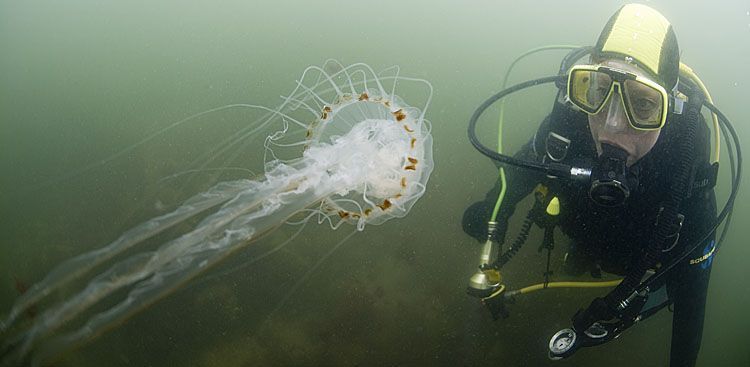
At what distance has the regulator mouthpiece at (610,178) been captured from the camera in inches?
77.3

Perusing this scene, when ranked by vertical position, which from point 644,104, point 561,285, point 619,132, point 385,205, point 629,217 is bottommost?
point 561,285

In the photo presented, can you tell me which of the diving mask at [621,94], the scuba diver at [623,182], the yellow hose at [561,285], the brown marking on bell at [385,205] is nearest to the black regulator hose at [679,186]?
the scuba diver at [623,182]

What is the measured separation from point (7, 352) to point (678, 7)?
557cm

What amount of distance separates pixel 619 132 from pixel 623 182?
0.33 m

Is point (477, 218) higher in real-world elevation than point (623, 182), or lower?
lower

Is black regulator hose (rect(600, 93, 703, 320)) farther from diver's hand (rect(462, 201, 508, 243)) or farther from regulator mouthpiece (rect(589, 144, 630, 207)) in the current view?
diver's hand (rect(462, 201, 508, 243))

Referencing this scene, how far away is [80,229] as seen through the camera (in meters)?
2.62

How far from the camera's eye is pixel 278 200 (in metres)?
2.56

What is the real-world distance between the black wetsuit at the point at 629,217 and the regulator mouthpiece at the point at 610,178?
12cm

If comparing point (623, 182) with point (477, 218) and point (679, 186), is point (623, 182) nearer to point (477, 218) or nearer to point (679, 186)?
point (679, 186)

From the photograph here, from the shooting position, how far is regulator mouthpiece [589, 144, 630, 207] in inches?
77.3

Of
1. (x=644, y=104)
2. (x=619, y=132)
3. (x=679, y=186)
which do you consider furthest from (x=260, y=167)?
(x=679, y=186)

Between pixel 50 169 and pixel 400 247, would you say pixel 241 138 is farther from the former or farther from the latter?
pixel 50 169

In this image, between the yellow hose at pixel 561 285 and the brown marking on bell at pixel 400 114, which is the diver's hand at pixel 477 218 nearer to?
the yellow hose at pixel 561 285
